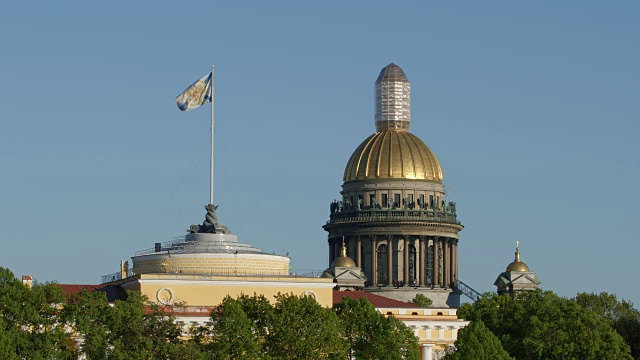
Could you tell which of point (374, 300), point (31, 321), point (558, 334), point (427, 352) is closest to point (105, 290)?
point (31, 321)

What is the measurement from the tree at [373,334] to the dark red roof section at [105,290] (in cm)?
1445

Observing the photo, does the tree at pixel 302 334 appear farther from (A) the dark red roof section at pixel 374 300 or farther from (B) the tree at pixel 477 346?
(A) the dark red roof section at pixel 374 300

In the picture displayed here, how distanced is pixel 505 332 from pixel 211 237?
1016 inches

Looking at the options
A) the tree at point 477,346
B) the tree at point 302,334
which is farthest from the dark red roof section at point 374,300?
the tree at point 302,334

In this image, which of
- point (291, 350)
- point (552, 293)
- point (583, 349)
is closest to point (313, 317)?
point (291, 350)

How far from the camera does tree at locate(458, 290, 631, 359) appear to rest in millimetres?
160250

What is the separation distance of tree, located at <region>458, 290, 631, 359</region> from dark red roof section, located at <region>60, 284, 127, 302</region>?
25.5 m

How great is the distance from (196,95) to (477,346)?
27.1 meters

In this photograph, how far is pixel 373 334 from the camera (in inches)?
5738

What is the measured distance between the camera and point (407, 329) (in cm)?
14850

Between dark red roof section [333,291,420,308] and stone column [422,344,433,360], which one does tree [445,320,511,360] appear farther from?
dark red roof section [333,291,420,308]

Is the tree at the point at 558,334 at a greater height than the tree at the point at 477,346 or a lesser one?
greater

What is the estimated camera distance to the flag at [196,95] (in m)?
158

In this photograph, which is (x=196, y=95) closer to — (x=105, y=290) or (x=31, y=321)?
(x=105, y=290)
